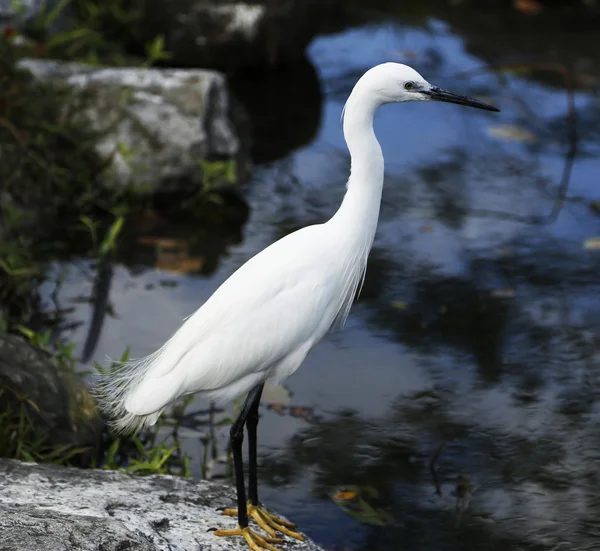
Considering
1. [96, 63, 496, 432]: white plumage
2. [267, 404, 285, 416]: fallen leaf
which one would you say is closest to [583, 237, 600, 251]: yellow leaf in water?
[267, 404, 285, 416]: fallen leaf

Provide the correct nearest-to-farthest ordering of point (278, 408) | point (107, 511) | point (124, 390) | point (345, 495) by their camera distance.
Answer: point (107, 511) → point (124, 390) → point (345, 495) → point (278, 408)

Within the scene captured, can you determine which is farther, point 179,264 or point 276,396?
point 179,264

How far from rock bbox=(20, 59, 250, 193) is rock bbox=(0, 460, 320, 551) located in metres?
2.63

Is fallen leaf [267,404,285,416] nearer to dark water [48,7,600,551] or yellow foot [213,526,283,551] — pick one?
dark water [48,7,600,551]

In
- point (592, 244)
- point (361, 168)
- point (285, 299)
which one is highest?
point (361, 168)

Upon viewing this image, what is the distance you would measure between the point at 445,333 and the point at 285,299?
5.82 feet

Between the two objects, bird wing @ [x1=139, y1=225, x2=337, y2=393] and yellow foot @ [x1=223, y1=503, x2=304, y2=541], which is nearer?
bird wing @ [x1=139, y1=225, x2=337, y2=393]

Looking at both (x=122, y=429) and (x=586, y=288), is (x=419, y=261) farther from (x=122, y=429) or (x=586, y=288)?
(x=122, y=429)

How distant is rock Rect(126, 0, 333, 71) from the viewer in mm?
6820

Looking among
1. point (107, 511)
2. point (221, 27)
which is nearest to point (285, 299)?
point (107, 511)

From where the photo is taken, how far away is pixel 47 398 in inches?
135

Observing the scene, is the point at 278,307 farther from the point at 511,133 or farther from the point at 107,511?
the point at 511,133

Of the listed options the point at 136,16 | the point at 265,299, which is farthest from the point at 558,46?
the point at 265,299

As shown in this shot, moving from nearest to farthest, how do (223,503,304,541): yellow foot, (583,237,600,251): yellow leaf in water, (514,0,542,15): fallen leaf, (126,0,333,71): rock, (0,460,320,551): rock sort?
(0,460,320,551): rock
(223,503,304,541): yellow foot
(583,237,600,251): yellow leaf in water
(126,0,333,71): rock
(514,0,542,15): fallen leaf
